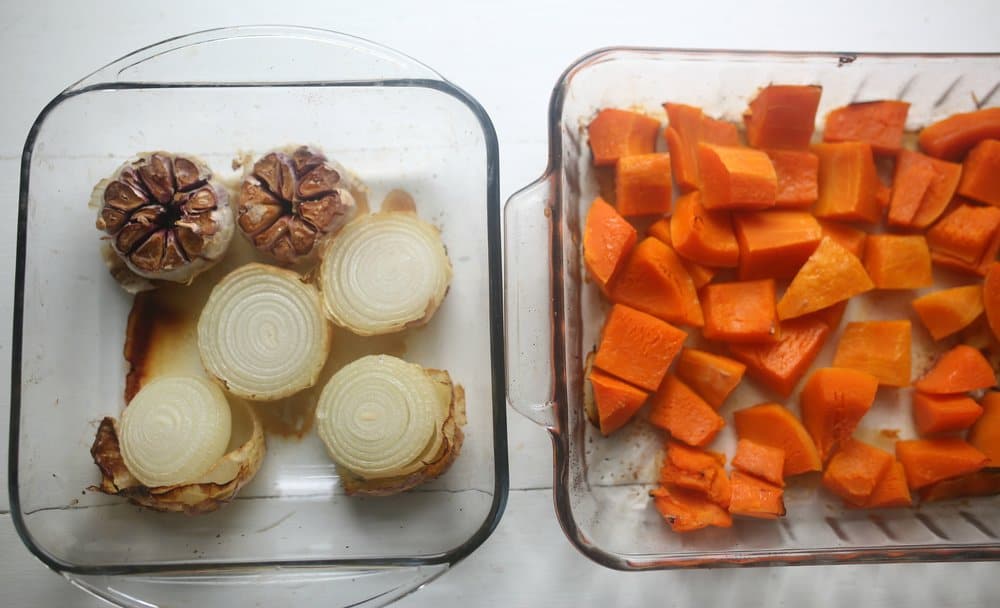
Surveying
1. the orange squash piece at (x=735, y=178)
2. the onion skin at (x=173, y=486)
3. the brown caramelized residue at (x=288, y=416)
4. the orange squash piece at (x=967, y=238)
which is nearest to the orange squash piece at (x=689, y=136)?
the orange squash piece at (x=735, y=178)

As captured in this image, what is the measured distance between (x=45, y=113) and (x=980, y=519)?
2012 millimetres

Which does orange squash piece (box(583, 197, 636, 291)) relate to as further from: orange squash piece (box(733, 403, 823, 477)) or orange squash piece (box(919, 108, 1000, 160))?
orange squash piece (box(919, 108, 1000, 160))

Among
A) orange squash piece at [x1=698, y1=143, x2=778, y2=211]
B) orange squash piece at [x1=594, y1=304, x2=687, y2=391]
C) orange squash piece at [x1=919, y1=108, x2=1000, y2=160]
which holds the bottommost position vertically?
orange squash piece at [x1=594, y1=304, x2=687, y2=391]

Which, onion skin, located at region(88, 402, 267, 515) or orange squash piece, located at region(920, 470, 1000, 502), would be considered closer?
onion skin, located at region(88, 402, 267, 515)

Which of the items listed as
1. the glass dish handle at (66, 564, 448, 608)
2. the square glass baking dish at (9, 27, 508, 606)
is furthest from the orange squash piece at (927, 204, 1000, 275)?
the glass dish handle at (66, 564, 448, 608)

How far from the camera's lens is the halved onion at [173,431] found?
4.43 ft

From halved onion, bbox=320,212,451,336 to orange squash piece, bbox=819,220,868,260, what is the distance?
0.79m

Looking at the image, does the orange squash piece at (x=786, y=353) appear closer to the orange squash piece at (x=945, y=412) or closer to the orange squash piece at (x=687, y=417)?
the orange squash piece at (x=687, y=417)

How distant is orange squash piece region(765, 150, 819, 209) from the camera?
1.49 meters

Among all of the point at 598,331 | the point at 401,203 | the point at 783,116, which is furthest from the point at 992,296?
the point at 401,203

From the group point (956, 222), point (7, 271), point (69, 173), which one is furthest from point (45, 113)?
point (956, 222)

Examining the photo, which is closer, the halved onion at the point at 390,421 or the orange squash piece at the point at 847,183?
the halved onion at the point at 390,421

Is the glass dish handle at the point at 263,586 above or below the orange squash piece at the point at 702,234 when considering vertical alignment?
below

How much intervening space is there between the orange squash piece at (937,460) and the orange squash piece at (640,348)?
537mm
